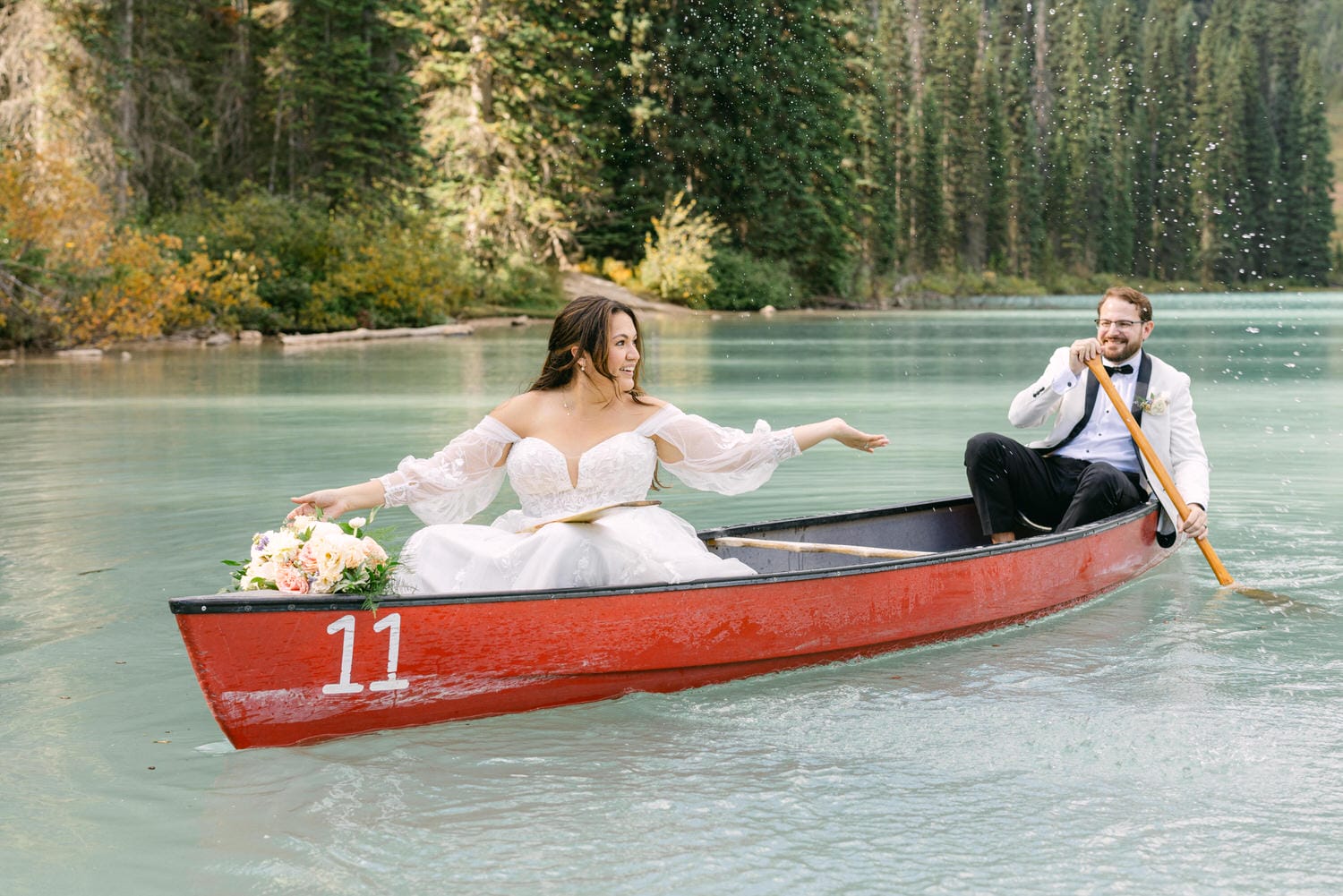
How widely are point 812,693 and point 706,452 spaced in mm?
902

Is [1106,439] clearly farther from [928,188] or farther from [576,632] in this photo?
[928,188]

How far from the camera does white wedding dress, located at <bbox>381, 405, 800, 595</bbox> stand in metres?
5.06

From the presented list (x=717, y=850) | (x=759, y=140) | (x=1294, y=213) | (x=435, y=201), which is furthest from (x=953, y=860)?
(x=1294, y=213)

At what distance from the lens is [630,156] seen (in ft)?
155

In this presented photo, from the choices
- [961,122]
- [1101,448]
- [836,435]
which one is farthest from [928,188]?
[836,435]

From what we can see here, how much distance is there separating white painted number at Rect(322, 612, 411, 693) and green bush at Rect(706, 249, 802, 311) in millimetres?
39862

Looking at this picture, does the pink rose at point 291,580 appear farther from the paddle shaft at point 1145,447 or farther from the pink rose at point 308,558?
the paddle shaft at point 1145,447

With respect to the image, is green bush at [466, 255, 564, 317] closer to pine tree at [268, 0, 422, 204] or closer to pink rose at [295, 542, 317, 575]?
pine tree at [268, 0, 422, 204]

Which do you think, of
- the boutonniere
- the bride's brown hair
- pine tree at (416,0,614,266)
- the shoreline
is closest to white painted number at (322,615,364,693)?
the bride's brown hair

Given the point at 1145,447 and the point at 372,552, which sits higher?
the point at 1145,447

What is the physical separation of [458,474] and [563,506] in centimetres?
38

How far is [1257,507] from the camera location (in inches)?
369

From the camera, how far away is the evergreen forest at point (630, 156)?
27391 millimetres

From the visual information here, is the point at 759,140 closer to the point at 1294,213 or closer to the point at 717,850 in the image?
the point at 1294,213
